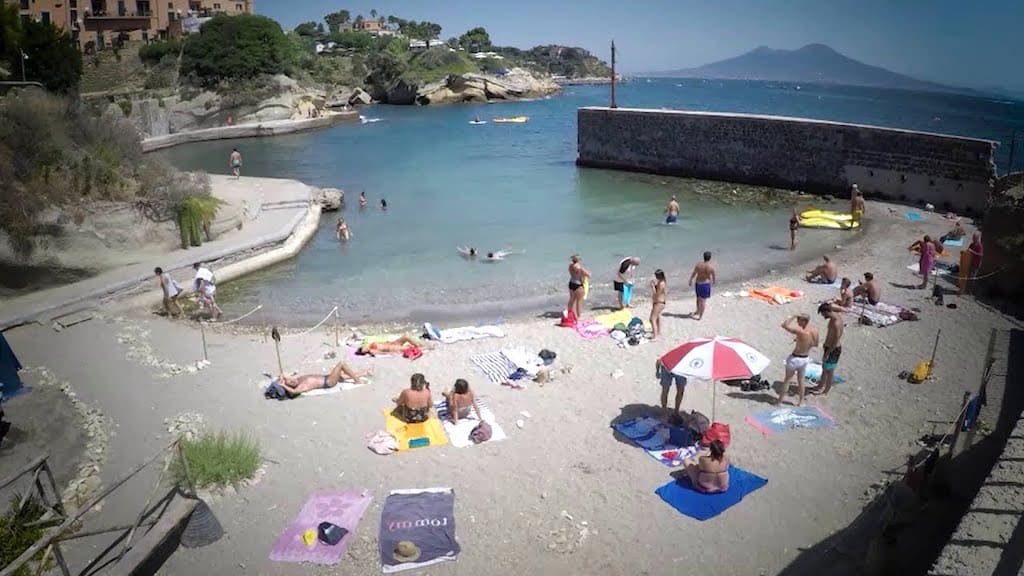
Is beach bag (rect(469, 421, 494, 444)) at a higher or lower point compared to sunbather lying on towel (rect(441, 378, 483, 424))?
lower

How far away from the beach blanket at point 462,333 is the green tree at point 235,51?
6580 centimetres

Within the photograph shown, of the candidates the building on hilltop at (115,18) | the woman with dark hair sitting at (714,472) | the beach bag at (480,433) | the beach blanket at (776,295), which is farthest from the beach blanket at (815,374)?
the building on hilltop at (115,18)

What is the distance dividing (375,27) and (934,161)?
195484 millimetres

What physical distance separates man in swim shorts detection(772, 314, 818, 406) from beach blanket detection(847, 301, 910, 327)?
419 cm

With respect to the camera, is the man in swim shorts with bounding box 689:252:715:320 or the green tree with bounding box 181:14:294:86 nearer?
the man in swim shorts with bounding box 689:252:715:320

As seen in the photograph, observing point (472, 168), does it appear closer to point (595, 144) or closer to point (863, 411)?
point (595, 144)

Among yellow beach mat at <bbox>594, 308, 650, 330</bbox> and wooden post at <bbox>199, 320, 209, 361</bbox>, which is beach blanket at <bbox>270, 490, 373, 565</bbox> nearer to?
wooden post at <bbox>199, 320, 209, 361</bbox>

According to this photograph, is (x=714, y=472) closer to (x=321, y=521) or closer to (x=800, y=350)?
(x=800, y=350)

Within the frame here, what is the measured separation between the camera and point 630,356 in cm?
1173

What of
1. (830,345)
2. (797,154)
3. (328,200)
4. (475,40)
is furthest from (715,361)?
(475,40)

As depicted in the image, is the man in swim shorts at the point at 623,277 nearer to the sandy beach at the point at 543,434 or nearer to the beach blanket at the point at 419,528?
the sandy beach at the point at 543,434

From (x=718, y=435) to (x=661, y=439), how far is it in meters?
0.74

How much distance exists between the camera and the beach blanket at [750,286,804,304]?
14.6 metres

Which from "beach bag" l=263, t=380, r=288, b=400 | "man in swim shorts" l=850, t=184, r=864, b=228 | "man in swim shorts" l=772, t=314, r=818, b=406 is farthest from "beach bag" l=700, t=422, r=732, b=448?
"man in swim shorts" l=850, t=184, r=864, b=228
